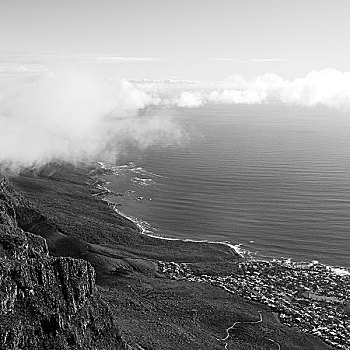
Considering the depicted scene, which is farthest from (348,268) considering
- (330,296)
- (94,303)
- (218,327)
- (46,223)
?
(46,223)

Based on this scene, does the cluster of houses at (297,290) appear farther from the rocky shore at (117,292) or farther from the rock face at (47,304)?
the rock face at (47,304)

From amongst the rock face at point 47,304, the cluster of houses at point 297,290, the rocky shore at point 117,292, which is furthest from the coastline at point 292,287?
the rock face at point 47,304

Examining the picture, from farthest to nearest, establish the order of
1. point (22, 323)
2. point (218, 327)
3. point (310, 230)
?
point (310, 230) < point (218, 327) < point (22, 323)

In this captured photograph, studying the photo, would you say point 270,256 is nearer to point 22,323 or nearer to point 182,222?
point 182,222

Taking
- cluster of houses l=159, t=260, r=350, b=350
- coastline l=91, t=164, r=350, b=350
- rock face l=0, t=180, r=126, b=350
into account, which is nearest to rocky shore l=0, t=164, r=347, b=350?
rock face l=0, t=180, r=126, b=350

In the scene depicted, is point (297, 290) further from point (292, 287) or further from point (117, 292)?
point (117, 292)

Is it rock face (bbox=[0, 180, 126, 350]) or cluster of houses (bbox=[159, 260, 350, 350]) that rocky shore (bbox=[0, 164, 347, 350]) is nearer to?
rock face (bbox=[0, 180, 126, 350])

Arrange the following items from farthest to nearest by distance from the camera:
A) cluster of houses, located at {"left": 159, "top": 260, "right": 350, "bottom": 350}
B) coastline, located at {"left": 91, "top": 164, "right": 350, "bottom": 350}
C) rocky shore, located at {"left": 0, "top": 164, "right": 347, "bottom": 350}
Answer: coastline, located at {"left": 91, "top": 164, "right": 350, "bottom": 350} < cluster of houses, located at {"left": 159, "top": 260, "right": 350, "bottom": 350} < rocky shore, located at {"left": 0, "top": 164, "right": 347, "bottom": 350}
